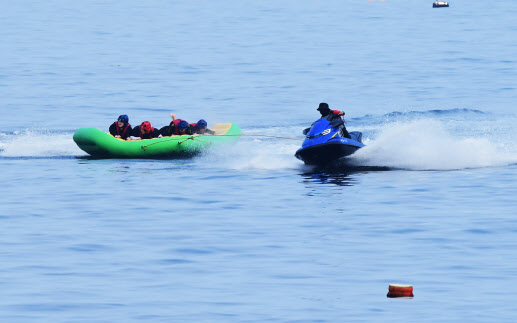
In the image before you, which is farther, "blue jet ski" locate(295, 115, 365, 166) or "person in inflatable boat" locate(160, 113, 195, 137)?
"person in inflatable boat" locate(160, 113, 195, 137)

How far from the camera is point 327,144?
24172 mm

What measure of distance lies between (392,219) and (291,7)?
7028cm

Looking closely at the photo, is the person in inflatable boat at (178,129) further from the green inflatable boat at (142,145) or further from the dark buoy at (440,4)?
the dark buoy at (440,4)

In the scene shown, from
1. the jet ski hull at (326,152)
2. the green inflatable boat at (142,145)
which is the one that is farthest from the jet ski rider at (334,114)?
the green inflatable boat at (142,145)

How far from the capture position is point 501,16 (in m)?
76.4

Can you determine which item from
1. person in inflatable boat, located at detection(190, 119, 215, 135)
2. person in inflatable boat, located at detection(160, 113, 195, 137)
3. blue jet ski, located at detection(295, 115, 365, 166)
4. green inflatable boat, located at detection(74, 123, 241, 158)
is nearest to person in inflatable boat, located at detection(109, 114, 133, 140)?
green inflatable boat, located at detection(74, 123, 241, 158)

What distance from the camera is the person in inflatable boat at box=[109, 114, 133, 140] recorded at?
28.1m

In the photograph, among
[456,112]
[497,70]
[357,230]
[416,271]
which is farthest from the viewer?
[497,70]

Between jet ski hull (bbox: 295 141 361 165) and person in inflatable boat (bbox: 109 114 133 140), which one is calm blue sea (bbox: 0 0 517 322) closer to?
jet ski hull (bbox: 295 141 361 165)

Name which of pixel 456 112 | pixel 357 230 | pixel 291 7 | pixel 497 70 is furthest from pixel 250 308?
pixel 291 7

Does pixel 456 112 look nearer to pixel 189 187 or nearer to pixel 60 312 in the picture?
pixel 189 187

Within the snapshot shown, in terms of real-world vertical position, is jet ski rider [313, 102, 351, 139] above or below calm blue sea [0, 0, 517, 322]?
above

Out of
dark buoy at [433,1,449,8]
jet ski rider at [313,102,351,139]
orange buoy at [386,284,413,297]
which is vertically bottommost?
orange buoy at [386,284,413,297]

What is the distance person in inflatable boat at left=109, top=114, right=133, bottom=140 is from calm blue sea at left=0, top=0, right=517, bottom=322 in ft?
4.07
